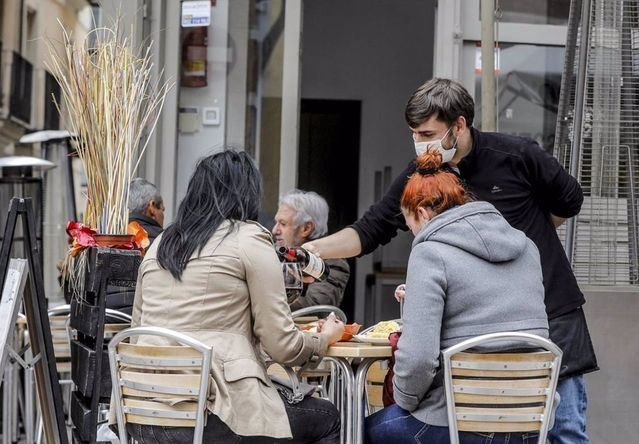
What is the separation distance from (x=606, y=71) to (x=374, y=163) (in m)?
4.37

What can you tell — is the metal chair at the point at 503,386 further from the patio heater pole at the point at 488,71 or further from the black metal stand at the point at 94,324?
the patio heater pole at the point at 488,71

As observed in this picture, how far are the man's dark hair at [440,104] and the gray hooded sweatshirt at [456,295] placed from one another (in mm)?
458

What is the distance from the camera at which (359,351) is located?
330 centimetres

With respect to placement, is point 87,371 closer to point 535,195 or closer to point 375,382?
point 375,382

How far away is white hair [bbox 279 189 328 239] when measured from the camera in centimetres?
525

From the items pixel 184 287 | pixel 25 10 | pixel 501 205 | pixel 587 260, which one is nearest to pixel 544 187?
pixel 501 205

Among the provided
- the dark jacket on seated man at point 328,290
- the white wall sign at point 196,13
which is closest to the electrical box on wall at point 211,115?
the white wall sign at point 196,13

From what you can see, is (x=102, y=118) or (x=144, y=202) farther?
(x=144, y=202)

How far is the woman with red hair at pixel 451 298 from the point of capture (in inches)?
120

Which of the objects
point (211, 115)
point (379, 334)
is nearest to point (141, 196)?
point (211, 115)

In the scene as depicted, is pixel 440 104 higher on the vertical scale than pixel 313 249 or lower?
higher

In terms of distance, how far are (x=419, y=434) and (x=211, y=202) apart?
0.95 meters

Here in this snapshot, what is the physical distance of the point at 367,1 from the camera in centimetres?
878

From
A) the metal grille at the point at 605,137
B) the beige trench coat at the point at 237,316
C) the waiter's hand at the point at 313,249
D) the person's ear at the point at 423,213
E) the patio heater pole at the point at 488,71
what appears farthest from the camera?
the metal grille at the point at 605,137
